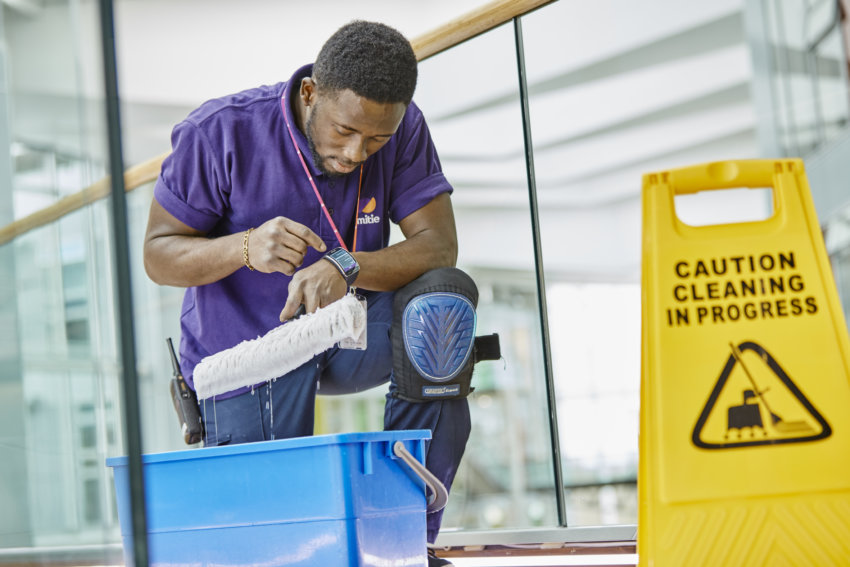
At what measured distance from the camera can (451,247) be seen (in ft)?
5.07

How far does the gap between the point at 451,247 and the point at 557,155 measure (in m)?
10.5

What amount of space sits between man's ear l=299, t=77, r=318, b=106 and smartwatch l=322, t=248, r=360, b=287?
299 millimetres

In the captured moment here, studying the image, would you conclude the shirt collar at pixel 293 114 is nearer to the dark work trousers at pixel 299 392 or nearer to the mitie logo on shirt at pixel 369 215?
the mitie logo on shirt at pixel 369 215

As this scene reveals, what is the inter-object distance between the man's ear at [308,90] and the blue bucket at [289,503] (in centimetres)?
65

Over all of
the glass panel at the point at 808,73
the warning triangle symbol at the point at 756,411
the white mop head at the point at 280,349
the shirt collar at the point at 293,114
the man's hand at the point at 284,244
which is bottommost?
the warning triangle symbol at the point at 756,411

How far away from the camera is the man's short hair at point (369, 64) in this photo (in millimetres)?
1398

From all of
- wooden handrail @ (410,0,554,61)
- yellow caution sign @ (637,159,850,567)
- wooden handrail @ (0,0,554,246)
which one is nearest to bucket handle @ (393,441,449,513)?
yellow caution sign @ (637,159,850,567)

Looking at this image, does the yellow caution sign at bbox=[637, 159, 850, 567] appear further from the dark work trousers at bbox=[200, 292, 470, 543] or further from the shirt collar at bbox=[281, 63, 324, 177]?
the shirt collar at bbox=[281, 63, 324, 177]

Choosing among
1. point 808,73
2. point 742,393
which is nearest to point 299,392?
point 742,393

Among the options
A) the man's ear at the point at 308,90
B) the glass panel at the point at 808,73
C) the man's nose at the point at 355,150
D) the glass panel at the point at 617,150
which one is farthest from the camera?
the glass panel at the point at 617,150

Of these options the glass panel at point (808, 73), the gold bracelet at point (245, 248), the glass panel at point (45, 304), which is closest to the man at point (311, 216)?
the gold bracelet at point (245, 248)

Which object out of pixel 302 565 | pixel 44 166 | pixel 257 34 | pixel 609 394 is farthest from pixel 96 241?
pixel 609 394

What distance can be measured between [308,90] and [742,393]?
0.89 meters

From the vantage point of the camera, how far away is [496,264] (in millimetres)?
4781
